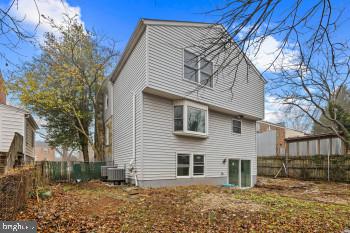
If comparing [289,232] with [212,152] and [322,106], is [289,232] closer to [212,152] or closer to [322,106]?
[212,152]

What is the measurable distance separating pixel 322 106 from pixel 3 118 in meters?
19.9

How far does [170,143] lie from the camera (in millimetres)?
11398

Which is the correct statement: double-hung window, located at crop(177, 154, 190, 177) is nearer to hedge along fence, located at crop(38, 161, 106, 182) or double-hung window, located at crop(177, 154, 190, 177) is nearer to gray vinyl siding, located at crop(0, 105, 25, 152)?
hedge along fence, located at crop(38, 161, 106, 182)

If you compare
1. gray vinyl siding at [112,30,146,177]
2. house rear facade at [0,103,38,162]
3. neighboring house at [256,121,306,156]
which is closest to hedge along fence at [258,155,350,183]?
neighboring house at [256,121,306,156]

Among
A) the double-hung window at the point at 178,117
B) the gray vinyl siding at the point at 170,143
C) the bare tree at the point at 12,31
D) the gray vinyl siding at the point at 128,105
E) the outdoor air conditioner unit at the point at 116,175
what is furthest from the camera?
the double-hung window at the point at 178,117

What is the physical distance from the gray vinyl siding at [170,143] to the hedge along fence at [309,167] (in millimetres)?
7202

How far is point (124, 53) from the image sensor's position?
42.1ft

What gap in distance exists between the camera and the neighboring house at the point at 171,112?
418 inches

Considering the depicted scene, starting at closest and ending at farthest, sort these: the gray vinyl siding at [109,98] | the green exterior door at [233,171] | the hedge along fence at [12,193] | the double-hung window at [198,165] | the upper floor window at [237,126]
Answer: the hedge along fence at [12,193] < the double-hung window at [198,165] < the green exterior door at [233,171] < the upper floor window at [237,126] < the gray vinyl siding at [109,98]

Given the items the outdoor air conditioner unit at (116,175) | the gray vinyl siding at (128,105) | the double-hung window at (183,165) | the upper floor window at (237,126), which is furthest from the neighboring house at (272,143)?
the outdoor air conditioner unit at (116,175)

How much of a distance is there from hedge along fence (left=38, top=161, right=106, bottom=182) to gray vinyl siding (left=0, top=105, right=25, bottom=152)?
7.80ft

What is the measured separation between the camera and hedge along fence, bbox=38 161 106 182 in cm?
1241

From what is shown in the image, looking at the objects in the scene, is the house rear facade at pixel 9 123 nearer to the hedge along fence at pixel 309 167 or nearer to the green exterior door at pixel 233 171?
the green exterior door at pixel 233 171

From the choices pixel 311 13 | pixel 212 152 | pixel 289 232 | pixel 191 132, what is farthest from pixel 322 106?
pixel 311 13
